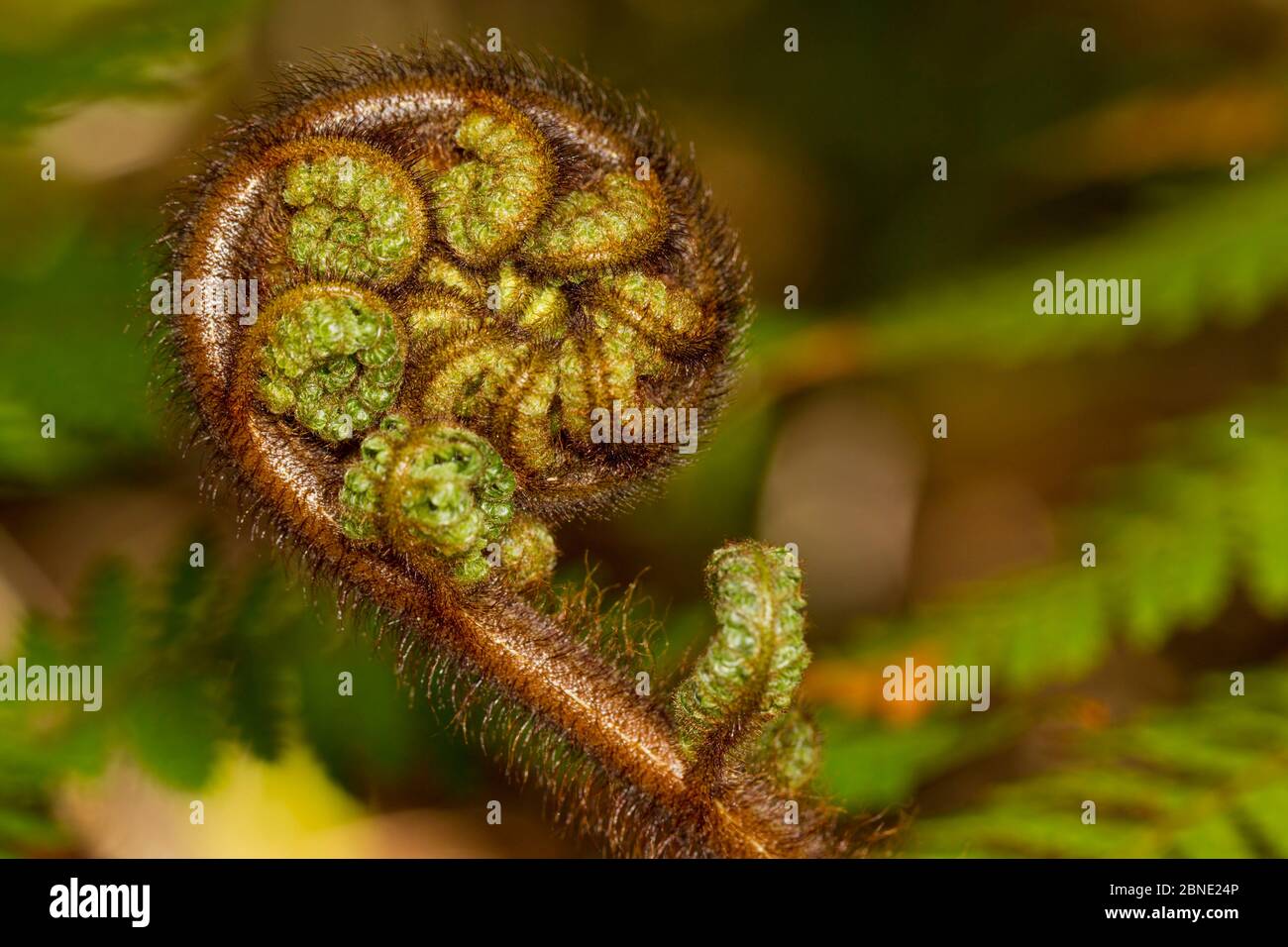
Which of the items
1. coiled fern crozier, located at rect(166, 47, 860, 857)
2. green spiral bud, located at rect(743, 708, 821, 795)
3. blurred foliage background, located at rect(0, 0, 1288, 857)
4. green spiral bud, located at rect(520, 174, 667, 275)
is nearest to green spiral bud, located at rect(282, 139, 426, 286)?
coiled fern crozier, located at rect(166, 47, 860, 857)

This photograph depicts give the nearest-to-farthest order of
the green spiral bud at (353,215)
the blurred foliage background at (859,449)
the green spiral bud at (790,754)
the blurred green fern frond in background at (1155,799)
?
the green spiral bud at (353,215), the green spiral bud at (790,754), the blurred green fern frond in background at (1155,799), the blurred foliage background at (859,449)

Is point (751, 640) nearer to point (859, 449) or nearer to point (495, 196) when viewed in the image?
point (495, 196)

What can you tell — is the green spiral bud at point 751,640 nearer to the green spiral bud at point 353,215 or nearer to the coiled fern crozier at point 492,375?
the coiled fern crozier at point 492,375

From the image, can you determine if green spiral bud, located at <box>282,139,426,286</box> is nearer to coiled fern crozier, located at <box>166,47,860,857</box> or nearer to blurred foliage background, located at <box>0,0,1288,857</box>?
coiled fern crozier, located at <box>166,47,860,857</box>

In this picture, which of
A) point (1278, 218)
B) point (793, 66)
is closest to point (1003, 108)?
point (793, 66)

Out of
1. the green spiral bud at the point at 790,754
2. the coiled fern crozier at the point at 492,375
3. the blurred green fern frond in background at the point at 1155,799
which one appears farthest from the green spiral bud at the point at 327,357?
the blurred green fern frond in background at the point at 1155,799

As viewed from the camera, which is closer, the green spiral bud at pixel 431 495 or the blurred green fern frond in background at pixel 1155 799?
the green spiral bud at pixel 431 495
